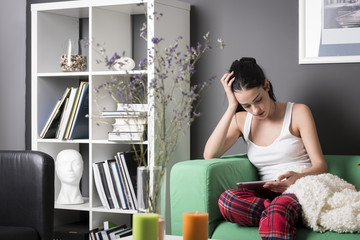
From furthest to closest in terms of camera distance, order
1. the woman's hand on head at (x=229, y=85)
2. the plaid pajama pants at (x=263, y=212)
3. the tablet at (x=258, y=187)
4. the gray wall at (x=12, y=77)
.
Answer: the gray wall at (x=12, y=77), the woman's hand on head at (x=229, y=85), the tablet at (x=258, y=187), the plaid pajama pants at (x=263, y=212)

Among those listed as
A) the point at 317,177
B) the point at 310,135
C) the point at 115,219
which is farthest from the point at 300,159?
the point at 115,219

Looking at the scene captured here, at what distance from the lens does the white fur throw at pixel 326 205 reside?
84.6 inches

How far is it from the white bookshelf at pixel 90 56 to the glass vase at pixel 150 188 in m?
1.67

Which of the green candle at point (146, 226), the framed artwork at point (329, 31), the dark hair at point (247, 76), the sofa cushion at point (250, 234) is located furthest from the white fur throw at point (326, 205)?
the framed artwork at point (329, 31)

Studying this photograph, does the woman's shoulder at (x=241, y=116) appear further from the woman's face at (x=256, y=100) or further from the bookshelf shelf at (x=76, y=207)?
the bookshelf shelf at (x=76, y=207)

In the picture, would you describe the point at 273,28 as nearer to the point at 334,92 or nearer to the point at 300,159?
the point at 334,92

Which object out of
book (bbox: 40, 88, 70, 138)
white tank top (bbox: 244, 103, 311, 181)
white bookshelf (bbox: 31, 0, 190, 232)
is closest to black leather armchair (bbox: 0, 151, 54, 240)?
white bookshelf (bbox: 31, 0, 190, 232)

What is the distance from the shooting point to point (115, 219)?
11.7ft

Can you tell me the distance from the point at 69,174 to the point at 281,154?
1.33m

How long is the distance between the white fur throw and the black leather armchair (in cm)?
108

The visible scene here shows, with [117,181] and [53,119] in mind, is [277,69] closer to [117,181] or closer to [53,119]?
[117,181]

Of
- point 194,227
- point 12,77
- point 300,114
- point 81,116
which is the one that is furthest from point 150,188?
point 12,77

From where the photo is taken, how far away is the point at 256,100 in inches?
109

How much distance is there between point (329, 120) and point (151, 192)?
1884 millimetres
